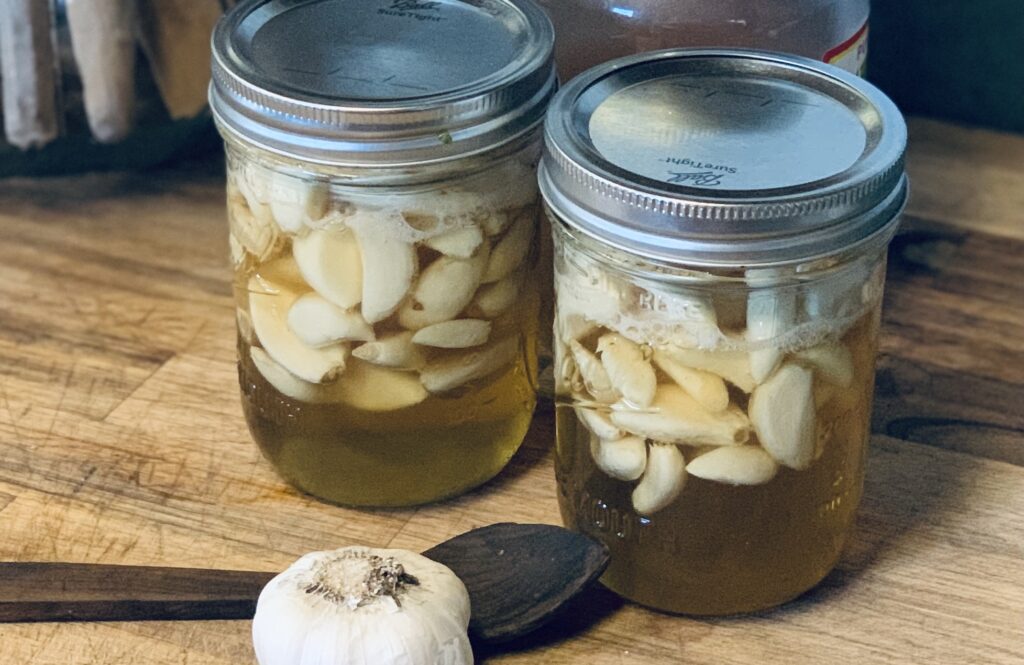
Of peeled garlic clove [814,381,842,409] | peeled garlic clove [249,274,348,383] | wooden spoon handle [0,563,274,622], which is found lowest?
wooden spoon handle [0,563,274,622]

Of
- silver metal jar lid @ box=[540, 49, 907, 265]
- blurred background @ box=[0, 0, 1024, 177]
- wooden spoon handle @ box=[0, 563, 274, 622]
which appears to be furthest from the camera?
blurred background @ box=[0, 0, 1024, 177]

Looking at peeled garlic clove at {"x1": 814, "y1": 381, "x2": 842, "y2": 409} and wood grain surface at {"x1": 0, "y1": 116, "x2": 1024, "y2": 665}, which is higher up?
peeled garlic clove at {"x1": 814, "y1": 381, "x2": 842, "y2": 409}

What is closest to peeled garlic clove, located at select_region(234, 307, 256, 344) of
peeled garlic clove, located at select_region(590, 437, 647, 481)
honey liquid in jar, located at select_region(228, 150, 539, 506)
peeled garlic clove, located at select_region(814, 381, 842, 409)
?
honey liquid in jar, located at select_region(228, 150, 539, 506)

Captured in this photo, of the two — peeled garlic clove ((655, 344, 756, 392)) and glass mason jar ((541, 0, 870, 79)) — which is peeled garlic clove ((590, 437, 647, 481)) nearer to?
peeled garlic clove ((655, 344, 756, 392))

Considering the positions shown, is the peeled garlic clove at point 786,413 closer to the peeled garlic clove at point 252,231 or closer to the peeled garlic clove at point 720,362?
the peeled garlic clove at point 720,362

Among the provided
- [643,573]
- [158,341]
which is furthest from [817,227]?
[158,341]

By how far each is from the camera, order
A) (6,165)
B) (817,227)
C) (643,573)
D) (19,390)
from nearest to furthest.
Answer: (817,227) < (643,573) < (19,390) < (6,165)

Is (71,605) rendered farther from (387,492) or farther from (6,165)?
(6,165)

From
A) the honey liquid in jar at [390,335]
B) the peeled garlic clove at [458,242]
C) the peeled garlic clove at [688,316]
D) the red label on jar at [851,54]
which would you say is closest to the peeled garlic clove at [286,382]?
the honey liquid in jar at [390,335]
